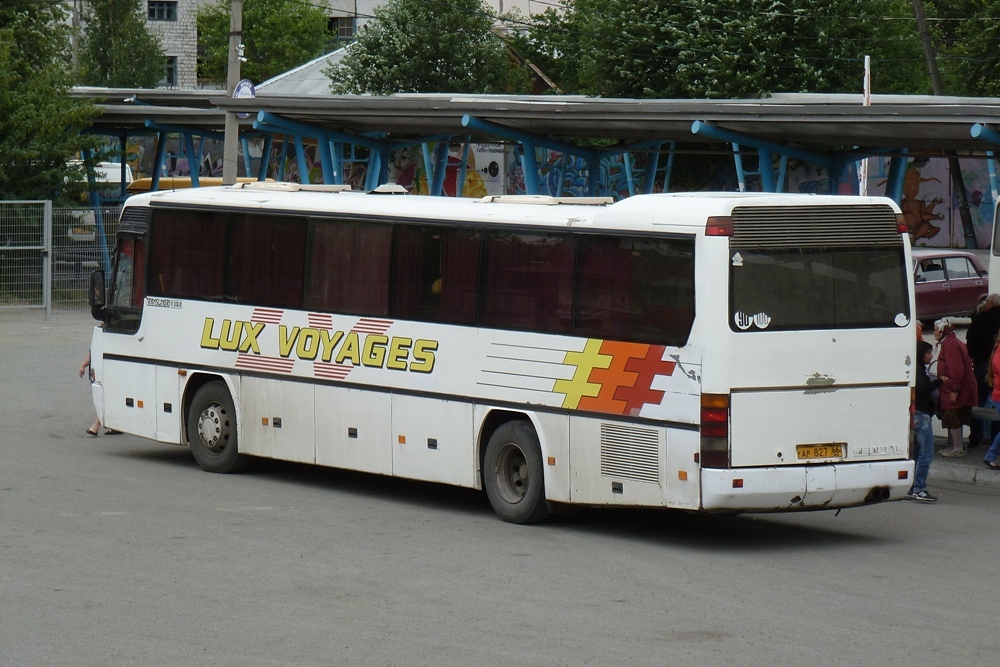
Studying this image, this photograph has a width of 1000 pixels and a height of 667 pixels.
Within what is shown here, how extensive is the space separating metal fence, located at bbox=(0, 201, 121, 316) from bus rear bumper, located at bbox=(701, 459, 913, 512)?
76.1 ft

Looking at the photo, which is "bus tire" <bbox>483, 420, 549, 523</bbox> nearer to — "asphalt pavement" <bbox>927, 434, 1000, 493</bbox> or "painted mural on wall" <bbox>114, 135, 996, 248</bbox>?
"asphalt pavement" <bbox>927, 434, 1000, 493</bbox>

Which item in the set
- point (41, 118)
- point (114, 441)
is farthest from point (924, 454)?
point (41, 118)

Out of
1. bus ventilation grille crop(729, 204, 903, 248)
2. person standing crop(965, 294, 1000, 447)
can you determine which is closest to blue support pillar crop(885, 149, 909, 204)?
person standing crop(965, 294, 1000, 447)

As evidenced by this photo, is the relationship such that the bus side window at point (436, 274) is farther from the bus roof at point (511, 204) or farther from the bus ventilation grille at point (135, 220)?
the bus ventilation grille at point (135, 220)

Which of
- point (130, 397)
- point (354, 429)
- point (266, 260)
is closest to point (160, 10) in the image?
point (130, 397)

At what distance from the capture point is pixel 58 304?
107ft

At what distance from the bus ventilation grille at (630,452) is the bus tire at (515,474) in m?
0.73

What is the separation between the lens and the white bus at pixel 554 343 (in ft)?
36.0

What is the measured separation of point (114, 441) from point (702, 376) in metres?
8.50

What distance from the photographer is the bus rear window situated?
10984 mm

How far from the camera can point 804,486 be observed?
11055 millimetres

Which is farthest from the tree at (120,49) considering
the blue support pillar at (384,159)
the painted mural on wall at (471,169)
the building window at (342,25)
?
the blue support pillar at (384,159)

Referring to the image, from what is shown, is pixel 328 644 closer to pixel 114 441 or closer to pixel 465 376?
pixel 465 376

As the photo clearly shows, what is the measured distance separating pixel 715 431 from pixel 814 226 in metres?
1.71
